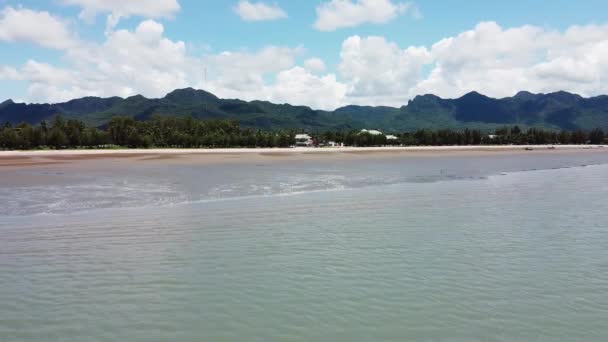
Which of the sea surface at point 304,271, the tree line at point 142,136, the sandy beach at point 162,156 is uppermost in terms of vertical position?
the tree line at point 142,136

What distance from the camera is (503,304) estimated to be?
32.1 ft

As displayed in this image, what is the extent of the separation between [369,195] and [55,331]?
70.4ft

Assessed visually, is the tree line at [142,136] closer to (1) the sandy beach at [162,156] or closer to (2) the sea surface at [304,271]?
(1) the sandy beach at [162,156]

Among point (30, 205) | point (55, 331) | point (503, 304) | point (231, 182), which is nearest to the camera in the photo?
point (55, 331)

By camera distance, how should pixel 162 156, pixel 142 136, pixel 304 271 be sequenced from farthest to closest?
pixel 142 136
pixel 162 156
pixel 304 271

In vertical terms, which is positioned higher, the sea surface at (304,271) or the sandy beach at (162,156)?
the sandy beach at (162,156)

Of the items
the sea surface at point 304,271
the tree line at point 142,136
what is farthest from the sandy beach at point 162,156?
the sea surface at point 304,271

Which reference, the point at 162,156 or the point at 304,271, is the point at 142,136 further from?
the point at 304,271

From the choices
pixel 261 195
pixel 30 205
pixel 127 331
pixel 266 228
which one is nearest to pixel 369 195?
pixel 261 195

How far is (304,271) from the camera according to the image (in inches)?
477

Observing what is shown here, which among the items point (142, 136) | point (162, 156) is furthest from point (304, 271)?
point (142, 136)

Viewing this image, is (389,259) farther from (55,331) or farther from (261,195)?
(261,195)

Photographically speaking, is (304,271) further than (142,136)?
No

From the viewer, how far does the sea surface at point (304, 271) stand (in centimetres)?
875
